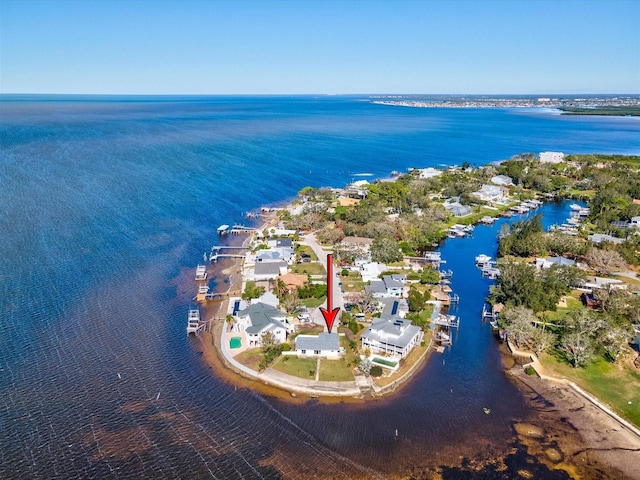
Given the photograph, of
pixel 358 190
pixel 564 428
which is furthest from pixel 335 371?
pixel 358 190

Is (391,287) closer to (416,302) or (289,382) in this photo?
(416,302)

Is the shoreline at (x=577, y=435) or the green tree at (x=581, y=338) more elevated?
the green tree at (x=581, y=338)

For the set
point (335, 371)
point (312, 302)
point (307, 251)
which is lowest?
point (335, 371)

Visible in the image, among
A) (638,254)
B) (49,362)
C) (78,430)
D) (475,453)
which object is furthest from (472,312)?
(49,362)

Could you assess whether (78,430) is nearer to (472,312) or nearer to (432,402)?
(432,402)

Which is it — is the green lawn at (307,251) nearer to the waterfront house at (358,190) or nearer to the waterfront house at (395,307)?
the waterfront house at (395,307)

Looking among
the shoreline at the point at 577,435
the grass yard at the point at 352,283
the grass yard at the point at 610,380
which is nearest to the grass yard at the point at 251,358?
the grass yard at the point at 352,283
